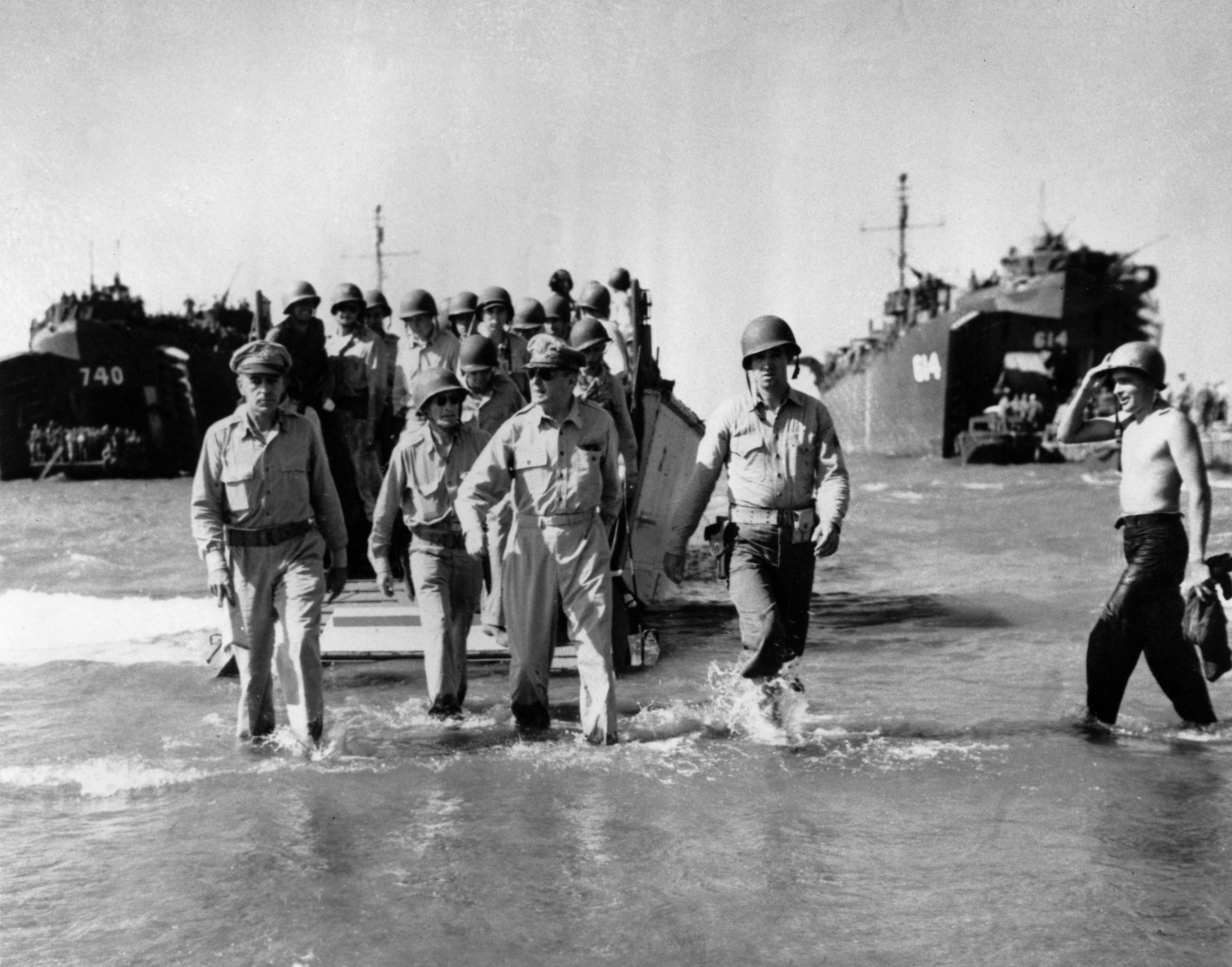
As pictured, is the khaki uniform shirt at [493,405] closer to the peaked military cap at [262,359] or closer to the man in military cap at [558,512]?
the man in military cap at [558,512]

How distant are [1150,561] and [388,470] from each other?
13.1 feet

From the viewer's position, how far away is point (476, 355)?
836 centimetres

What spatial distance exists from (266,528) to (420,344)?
3.29m

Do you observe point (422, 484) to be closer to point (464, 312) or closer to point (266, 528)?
point (266, 528)

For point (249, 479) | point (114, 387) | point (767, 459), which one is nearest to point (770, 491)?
point (767, 459)

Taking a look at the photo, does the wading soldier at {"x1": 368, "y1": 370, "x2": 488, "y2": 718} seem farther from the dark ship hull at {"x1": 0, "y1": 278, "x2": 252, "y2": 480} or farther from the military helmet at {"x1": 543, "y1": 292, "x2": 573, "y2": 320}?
the dark ship hull at {"x1": 0, "y1": 278, "x2": 252, "y2": 480}

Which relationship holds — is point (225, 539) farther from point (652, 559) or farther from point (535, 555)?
point (652, 559)

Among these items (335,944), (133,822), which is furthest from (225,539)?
(335,944)

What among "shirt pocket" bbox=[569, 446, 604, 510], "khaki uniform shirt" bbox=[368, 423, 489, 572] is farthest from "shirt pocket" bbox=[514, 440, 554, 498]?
"khaki uniform shirt" bbox=[368, 423, 489, 572]

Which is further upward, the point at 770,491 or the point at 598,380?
the point at 598,380

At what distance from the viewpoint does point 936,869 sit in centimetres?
491

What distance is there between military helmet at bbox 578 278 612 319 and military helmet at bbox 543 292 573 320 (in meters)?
0.16

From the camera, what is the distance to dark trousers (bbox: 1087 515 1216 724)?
6.52 meters

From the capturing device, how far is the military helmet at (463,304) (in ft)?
33.0
